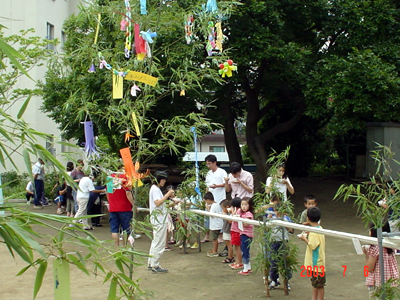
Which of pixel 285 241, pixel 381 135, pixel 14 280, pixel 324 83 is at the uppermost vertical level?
pixel 324 83

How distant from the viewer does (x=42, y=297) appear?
6531mm

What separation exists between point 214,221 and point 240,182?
874 millimetres

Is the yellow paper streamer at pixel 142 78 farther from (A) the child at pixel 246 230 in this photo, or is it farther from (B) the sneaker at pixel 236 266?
(B) the sneaker at pixel 236 266

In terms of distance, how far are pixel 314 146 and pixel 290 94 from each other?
809 centimetres

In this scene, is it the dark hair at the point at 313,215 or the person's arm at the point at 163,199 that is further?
the person's arm at the point at 163,199

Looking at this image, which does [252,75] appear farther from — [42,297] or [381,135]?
[42,297]

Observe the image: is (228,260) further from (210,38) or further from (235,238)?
(210,38)

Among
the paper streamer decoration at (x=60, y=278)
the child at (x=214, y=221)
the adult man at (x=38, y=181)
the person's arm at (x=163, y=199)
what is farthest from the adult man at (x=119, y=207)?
the adult man at (x=38, y=181)

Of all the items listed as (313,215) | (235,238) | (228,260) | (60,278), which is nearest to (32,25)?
(228,260)

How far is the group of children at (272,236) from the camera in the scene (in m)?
5.50

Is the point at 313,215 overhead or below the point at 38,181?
overhead

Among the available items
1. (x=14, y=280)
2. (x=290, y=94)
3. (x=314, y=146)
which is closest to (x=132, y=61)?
(x=14, y=280)

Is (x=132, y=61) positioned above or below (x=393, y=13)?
below

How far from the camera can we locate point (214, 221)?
29.2 ft
